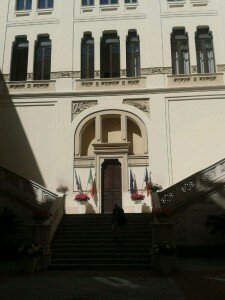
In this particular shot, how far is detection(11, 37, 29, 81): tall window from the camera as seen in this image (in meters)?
22.6

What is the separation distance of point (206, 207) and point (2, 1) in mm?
18392

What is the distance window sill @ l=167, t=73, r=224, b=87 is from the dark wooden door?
225 inches

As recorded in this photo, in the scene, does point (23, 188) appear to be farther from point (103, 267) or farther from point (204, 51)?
point (204, 51)

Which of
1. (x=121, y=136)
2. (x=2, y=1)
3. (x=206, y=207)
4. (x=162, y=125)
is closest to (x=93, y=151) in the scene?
(x=121, y=136)

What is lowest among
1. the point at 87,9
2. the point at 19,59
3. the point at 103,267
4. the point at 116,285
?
the point at 116,285

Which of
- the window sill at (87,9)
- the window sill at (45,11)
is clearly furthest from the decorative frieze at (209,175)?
the window sill at (45,11)

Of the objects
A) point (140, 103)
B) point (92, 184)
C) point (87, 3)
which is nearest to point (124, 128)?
point (140, 103)

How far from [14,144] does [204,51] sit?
12494 mm

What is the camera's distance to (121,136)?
20875 mm

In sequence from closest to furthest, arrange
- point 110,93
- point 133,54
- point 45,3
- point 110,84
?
point 110,93
point 110,84
point 133,54
point 45,3

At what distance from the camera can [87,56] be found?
22641 mm

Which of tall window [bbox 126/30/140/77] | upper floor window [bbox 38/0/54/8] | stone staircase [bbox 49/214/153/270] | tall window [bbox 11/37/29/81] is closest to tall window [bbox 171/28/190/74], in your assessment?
tall window [bbox 126/30/140/77]

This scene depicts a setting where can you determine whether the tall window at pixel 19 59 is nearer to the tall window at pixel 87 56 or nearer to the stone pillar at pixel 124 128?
the tall window at pixel 87 56

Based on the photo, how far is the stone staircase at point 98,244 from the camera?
1259 centimetres
